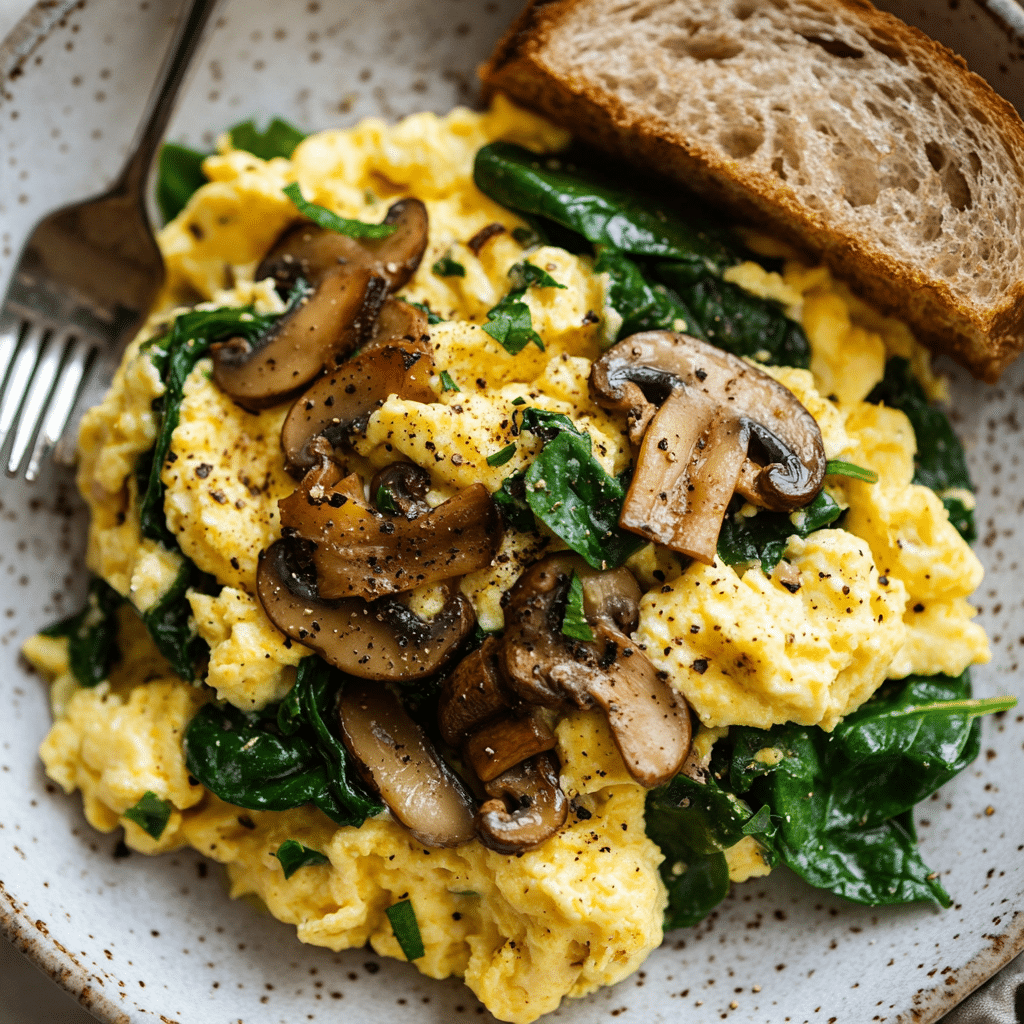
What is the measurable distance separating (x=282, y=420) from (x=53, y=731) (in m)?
1.46

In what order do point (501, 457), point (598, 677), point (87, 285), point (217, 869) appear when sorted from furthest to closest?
1. point (87, 285)
2. point (217, 869)
3. point (501, 457)
4. point (598, 677)

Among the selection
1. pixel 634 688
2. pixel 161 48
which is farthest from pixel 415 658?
pixel 161 48

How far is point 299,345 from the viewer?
3.28 meters

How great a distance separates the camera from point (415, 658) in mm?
3041

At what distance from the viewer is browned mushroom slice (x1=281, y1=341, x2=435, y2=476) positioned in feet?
10.2

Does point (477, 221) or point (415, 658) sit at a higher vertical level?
point (477, 221)

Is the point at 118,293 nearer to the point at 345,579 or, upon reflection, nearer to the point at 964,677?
the point at 345,579

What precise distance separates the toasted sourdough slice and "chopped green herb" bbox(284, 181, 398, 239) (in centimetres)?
79

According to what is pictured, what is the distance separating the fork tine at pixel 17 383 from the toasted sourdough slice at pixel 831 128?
2.06m

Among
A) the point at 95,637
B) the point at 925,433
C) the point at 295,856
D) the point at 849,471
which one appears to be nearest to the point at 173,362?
the point at 95,637

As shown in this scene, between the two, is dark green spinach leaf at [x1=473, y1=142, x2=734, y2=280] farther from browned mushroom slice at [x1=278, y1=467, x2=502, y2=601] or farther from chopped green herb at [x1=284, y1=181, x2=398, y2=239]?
browned mushroom slice at [x1=278, y1=467, x2=502, y2=601]

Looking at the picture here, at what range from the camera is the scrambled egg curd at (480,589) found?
9.84 feet

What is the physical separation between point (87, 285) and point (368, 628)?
6.06 ft

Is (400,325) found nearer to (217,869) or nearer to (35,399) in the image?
(35,399)
